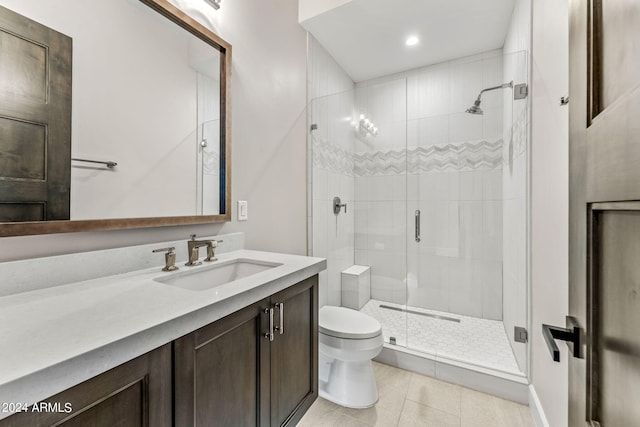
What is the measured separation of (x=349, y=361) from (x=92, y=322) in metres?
1.35

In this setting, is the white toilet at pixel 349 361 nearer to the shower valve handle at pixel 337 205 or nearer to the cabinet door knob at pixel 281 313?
the cabinet door knob at pixel 281 313

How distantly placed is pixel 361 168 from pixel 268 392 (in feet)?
6.85

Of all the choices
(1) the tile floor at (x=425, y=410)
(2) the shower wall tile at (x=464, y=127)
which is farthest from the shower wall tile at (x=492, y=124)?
(1) the tile floor at (x=425, y=410)

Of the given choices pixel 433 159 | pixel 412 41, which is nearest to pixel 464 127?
pixel 433 159

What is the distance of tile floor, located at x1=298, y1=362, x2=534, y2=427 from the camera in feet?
4.77

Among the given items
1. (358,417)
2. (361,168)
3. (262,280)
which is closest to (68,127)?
(262,280)

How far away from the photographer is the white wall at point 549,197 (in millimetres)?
1126

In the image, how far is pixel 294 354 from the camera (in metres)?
1.09

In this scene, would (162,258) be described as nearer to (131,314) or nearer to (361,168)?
(131,314)

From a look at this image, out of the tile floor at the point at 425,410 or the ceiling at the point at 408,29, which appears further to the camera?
the ceiling at the point at 408,29

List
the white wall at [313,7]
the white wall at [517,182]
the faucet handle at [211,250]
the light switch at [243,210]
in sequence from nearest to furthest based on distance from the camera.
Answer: the faucet handle at [211,250]
the light switch at [243,210]
the white wall at [517,182]
the white wall at [313,7]

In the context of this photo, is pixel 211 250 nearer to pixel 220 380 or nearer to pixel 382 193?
pixel 220 380

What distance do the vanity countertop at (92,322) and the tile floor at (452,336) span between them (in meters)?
1.53

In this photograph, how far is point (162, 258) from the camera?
1155mm
